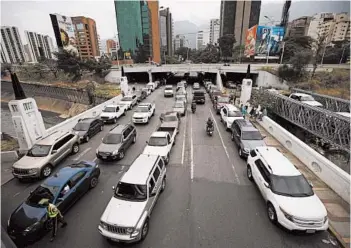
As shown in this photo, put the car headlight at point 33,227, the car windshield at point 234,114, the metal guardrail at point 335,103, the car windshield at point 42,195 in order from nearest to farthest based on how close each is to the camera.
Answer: the car headlight at point 33,227, the car windshield at point 42,195, the car windshield at point 234,114, the metal guardrail at point 335,103

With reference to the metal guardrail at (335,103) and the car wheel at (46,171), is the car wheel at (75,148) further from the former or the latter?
the metal guardrail at (335,103)

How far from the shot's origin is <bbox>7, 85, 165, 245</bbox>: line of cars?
5898 mm

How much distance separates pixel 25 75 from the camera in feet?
160

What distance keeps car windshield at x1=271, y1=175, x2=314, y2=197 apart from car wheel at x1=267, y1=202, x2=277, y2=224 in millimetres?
584

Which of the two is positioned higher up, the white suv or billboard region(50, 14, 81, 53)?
billboard region(50, 14, 81, 53)

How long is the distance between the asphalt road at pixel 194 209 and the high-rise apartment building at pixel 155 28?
87.6m

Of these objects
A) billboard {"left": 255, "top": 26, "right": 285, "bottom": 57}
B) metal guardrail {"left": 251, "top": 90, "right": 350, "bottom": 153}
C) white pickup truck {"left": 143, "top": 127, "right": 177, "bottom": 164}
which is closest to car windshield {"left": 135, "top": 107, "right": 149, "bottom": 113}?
white pickup truck {"left": 143, "top": 127, "right": 177, "bottom": 164}

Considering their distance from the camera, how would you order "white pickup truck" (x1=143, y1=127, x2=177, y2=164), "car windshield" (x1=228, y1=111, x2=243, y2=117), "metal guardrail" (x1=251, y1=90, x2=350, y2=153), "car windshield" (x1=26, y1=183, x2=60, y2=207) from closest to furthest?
"car windshield" (x1=26, y1=183, x2=60, y2=207)
"white pickup truck" (x1=143, y1=127, x2=177, y2=164)
"metal guardrail" (x1=251, y1=90, x2=350, y2=153)
"car windshield" (x1=228, y1=111, x2=243, y2=117)

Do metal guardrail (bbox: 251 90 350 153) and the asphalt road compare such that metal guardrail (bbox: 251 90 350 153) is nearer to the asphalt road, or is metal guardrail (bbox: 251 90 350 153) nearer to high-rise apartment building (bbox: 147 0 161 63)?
the asphalt road

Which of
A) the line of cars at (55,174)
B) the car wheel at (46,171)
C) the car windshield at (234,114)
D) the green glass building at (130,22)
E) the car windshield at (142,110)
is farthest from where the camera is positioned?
the green glass building at (130,22)

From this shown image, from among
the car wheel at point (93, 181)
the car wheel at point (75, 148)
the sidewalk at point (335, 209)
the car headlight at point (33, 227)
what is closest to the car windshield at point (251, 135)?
the sidewalk at point (335, 209)

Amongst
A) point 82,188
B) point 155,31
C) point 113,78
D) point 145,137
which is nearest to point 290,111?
point 145,137

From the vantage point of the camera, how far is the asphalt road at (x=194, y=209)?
19.6 ft

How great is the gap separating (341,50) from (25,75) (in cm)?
8961
